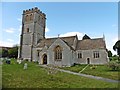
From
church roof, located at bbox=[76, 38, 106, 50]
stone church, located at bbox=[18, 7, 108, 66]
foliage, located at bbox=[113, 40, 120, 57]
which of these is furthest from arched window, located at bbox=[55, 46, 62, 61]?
foliage, located at bbox=[113, 40, 120, 57]

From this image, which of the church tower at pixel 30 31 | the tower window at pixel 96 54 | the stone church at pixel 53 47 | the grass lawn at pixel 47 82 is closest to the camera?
the grass lawn at pixel 47 82

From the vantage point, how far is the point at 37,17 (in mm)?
49375

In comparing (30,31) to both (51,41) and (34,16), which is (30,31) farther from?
(51,41)

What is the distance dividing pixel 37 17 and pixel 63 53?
59.0ft

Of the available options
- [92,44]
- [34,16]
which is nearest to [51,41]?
[34,16]

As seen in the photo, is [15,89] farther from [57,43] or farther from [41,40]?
[41,40]

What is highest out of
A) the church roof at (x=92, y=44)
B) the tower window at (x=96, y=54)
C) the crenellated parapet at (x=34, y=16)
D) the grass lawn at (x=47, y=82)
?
the crenellated parapet at (x=34, y=16)

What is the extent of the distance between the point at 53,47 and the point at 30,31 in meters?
13.4

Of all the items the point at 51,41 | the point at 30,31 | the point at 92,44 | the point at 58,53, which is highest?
the point at 30,31

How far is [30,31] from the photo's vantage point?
48.2m

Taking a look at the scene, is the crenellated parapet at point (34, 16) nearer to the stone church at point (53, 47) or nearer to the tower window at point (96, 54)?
the stone church at point (53, 47)

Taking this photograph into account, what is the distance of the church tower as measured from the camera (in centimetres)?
4675

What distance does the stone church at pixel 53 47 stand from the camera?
37250 millimetres

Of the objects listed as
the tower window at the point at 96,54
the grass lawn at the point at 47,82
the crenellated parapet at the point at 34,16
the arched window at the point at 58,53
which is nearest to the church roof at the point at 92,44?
the tower window at the point at 96,54
